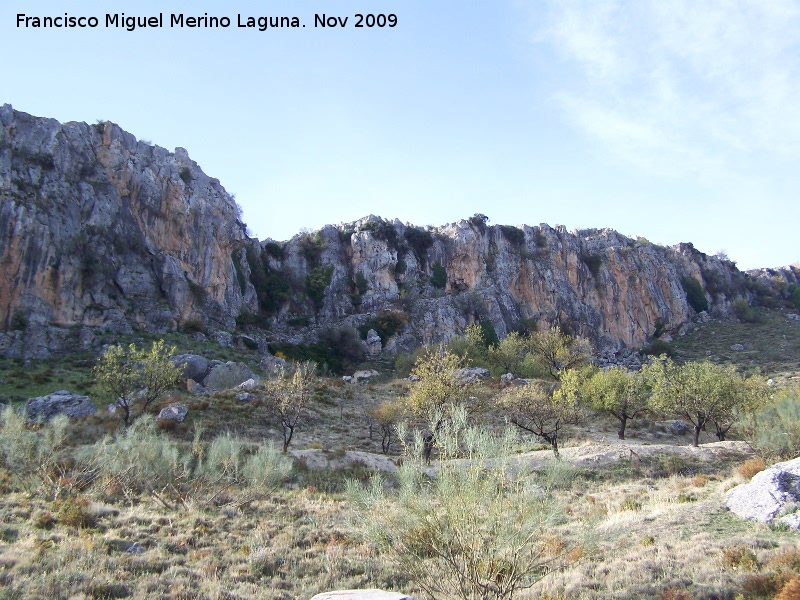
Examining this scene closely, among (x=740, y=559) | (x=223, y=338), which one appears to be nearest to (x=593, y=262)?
(x=223, y=338)

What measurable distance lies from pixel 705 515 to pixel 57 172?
59.1 meters

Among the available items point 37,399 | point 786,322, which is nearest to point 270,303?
point 37,399

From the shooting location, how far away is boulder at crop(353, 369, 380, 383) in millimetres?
52606

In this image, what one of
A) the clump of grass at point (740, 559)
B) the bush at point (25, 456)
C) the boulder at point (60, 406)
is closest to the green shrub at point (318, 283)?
the boulder at point (60, 406)

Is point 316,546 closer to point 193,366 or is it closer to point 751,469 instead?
point 751,469

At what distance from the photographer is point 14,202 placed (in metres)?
44.1

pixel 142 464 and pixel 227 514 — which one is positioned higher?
pixel 142 464

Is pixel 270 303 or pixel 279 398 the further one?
pixel 270 303

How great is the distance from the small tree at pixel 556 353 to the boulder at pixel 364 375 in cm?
1833

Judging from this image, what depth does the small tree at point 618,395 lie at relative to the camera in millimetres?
31984

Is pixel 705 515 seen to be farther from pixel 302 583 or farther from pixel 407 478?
pixel 302 583

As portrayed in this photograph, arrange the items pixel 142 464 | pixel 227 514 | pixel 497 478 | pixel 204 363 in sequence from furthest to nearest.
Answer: pixel 204 363 → pixel 142 464 → pixel 227 514 → pixel 497 478

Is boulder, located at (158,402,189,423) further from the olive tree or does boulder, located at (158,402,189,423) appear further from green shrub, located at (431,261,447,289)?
green shrub, located at (431,261,447,289)

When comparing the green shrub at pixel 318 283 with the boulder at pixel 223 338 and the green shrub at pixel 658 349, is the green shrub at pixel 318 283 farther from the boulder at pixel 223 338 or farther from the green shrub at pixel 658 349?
the green shrub at pixel 658 349
